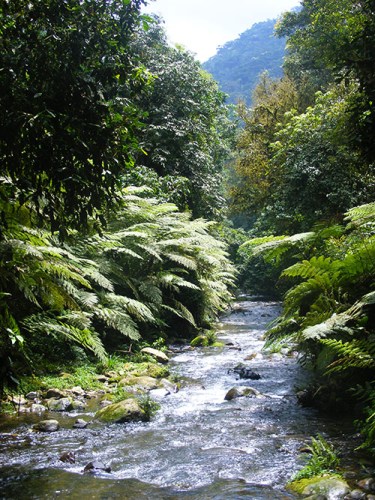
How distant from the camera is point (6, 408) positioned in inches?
193

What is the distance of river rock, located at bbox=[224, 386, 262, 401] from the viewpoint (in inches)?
229

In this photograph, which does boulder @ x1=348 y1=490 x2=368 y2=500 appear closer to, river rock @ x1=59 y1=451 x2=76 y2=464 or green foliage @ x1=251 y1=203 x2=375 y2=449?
green foliage @ x1=251 y1=203 x2=375 y2=449

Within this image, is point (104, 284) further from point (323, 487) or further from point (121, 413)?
point (323, 487)

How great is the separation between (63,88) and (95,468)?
2.83 meters

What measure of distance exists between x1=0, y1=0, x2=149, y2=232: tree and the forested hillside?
7477 cm

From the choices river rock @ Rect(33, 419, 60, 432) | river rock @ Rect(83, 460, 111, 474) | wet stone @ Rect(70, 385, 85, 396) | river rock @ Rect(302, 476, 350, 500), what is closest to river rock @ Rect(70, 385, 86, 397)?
wet stone @ Rect(70, 385, 85, 396)

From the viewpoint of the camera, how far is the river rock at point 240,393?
581 centimetres

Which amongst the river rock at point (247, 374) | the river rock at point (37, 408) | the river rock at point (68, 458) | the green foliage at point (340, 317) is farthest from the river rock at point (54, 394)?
the river rock at point (247, 374)

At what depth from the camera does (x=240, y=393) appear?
5.85 meters

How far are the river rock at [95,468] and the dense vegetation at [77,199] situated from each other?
955mm

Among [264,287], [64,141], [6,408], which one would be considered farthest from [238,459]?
[264,287]

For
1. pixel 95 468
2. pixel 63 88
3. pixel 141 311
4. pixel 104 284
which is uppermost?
pixel 63 88

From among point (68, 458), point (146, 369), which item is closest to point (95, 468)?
point (68, 458)

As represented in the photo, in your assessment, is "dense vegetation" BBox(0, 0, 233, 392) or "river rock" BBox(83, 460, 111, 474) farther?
"river rock" BBox(83, 460, 111, 474)
